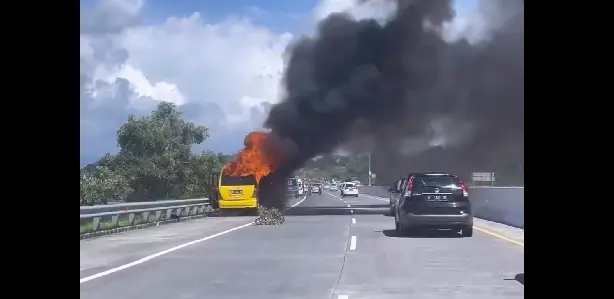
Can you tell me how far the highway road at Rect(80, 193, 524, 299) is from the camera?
11.1 m

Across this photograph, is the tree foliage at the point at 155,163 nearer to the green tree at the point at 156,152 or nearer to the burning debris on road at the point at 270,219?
the green tree at the point at 156,152

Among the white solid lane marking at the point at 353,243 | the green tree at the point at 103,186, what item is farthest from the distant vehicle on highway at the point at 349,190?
the white solid lane marking at the point at 353,243

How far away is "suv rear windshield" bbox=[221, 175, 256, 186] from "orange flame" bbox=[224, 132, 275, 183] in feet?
0.72

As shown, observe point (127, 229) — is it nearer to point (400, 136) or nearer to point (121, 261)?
point (121, 261)

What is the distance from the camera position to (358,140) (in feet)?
151

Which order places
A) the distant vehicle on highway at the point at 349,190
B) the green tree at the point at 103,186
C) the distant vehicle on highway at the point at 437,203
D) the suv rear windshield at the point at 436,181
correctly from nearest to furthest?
the distant vehicle on highway at the point at 437,203
the suv rear windshield at the point at 436,181
the green tree at the point at 103,186
the distant vehicle on highway at the point at 349,190

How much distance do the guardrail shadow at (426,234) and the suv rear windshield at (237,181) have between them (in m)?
13.5

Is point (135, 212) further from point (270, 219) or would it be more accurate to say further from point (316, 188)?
point (316, 188)

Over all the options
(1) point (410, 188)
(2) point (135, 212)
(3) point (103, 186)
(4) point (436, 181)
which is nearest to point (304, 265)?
(1) point (410, 188)

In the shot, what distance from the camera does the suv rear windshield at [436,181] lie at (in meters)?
21.1

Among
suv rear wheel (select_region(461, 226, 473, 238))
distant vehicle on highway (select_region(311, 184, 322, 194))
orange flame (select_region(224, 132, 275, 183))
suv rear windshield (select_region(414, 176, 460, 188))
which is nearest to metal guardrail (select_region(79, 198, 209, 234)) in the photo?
orange flame (select_region(224, 132, 275, 183))
